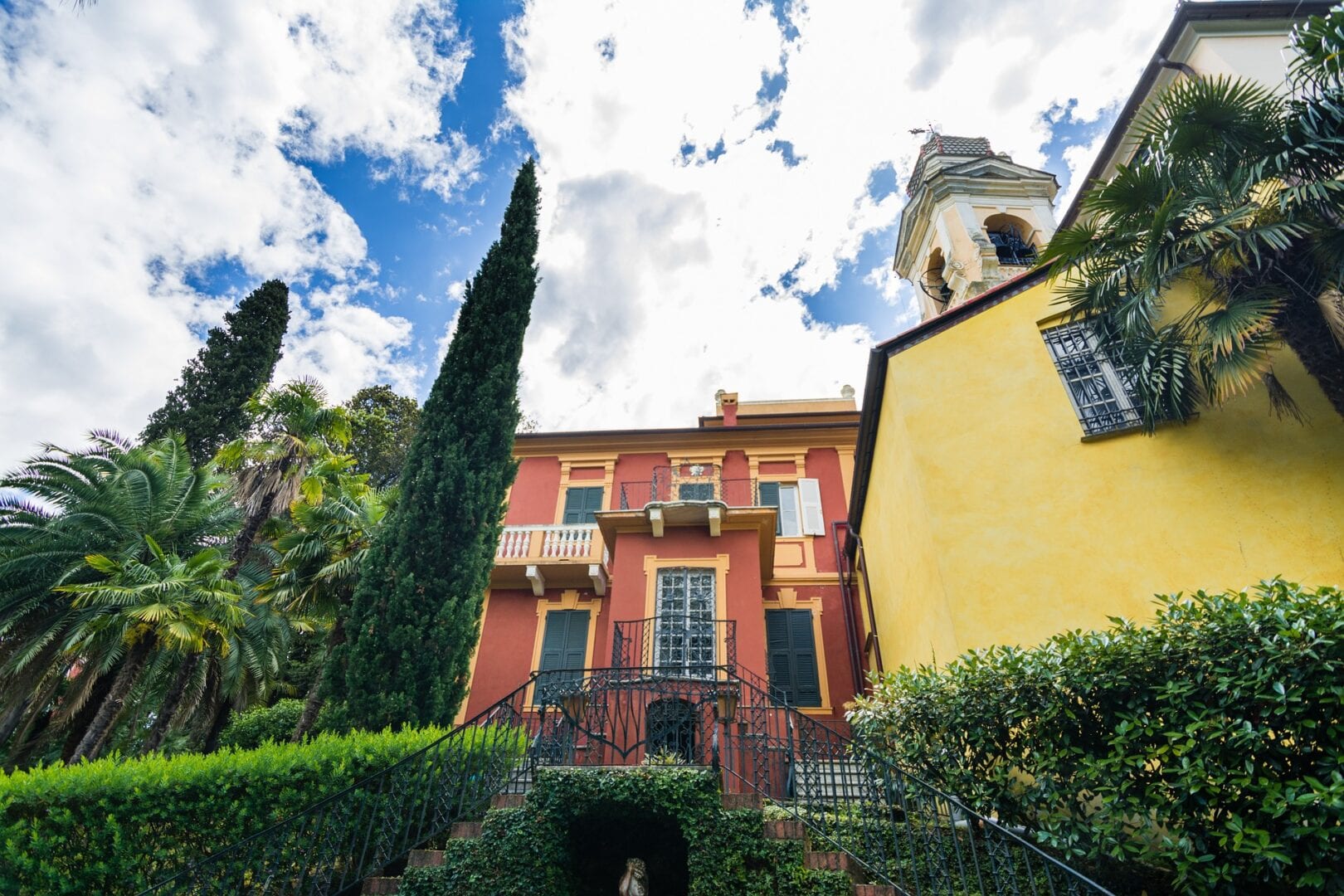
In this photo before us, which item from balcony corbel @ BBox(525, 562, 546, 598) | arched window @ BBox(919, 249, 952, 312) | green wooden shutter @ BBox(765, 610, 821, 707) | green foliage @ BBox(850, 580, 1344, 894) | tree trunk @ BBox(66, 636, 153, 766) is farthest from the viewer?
arched window @ BBox(919, 249, 952, 312)

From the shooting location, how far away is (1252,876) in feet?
14.0

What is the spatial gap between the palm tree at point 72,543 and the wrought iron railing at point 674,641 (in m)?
8.51

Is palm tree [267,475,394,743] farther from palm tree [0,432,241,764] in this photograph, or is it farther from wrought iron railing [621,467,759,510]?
wrought iron railing [621,467,759,510]

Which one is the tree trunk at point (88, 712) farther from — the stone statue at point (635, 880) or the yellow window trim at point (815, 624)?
the yellow window trim at point (815, 624)

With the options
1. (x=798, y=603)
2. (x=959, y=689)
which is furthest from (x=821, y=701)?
(x=959, y=689)

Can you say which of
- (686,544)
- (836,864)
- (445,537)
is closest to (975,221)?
(686,544)

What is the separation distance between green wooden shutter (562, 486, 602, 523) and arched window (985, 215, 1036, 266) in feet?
37.8

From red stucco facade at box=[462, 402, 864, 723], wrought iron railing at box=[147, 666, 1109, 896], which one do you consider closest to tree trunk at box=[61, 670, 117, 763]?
red stucco facade at box=[462, 402, 864, 723]

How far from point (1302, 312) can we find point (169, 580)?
15.8 metres

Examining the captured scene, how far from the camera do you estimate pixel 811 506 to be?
15727mm

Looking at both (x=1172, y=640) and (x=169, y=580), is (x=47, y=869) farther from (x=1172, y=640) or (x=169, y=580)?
(x=1172, y=640)

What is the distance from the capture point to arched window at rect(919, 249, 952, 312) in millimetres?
15242

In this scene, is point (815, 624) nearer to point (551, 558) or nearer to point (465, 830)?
point (551, 558)

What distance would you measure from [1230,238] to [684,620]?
999 cm
